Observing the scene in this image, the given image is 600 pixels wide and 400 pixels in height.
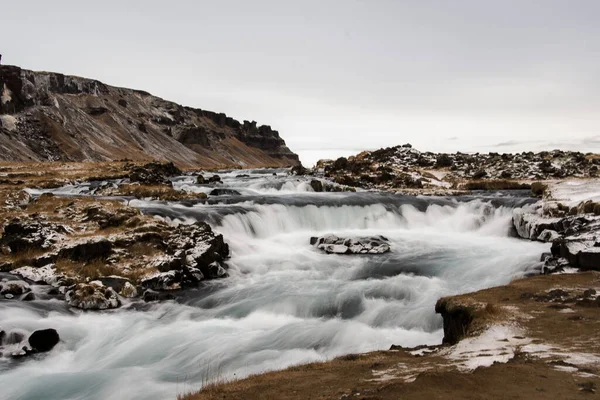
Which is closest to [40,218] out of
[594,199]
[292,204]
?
[292,204]

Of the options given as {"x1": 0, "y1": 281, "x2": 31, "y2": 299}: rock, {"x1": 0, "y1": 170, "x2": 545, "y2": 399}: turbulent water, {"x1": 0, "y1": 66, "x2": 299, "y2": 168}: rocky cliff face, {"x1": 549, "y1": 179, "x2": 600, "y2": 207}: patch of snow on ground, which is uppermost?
{"x1": 0, "y1": 66, "x2": 299, "y2": 168}: rocky cliff face

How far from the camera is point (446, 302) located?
12609 mm

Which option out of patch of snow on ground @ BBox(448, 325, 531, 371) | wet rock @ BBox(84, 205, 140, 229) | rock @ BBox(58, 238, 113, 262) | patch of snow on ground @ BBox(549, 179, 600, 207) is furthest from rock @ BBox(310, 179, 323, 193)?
patch of snow on ground @ BBox(448, 325, 531, 371)

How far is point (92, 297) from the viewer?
16.7 meters

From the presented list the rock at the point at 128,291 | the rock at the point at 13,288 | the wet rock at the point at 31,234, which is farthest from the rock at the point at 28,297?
the wet rock at the point at 31,234

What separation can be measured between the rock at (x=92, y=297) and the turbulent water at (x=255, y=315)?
19.0 inches

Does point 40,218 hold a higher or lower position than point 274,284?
higher

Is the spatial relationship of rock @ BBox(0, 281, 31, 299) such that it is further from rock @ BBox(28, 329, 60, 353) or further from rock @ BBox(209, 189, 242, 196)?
rock @ BBox(209, 189, 242, 196)

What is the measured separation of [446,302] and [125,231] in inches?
648

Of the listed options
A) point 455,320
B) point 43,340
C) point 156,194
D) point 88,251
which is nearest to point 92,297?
point 43,340

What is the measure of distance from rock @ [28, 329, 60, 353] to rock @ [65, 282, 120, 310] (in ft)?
8.64

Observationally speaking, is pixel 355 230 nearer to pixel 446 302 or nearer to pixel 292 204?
pixel 292 204

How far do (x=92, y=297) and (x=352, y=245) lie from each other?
575 inches

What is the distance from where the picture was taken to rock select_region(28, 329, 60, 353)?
13.5 metres
